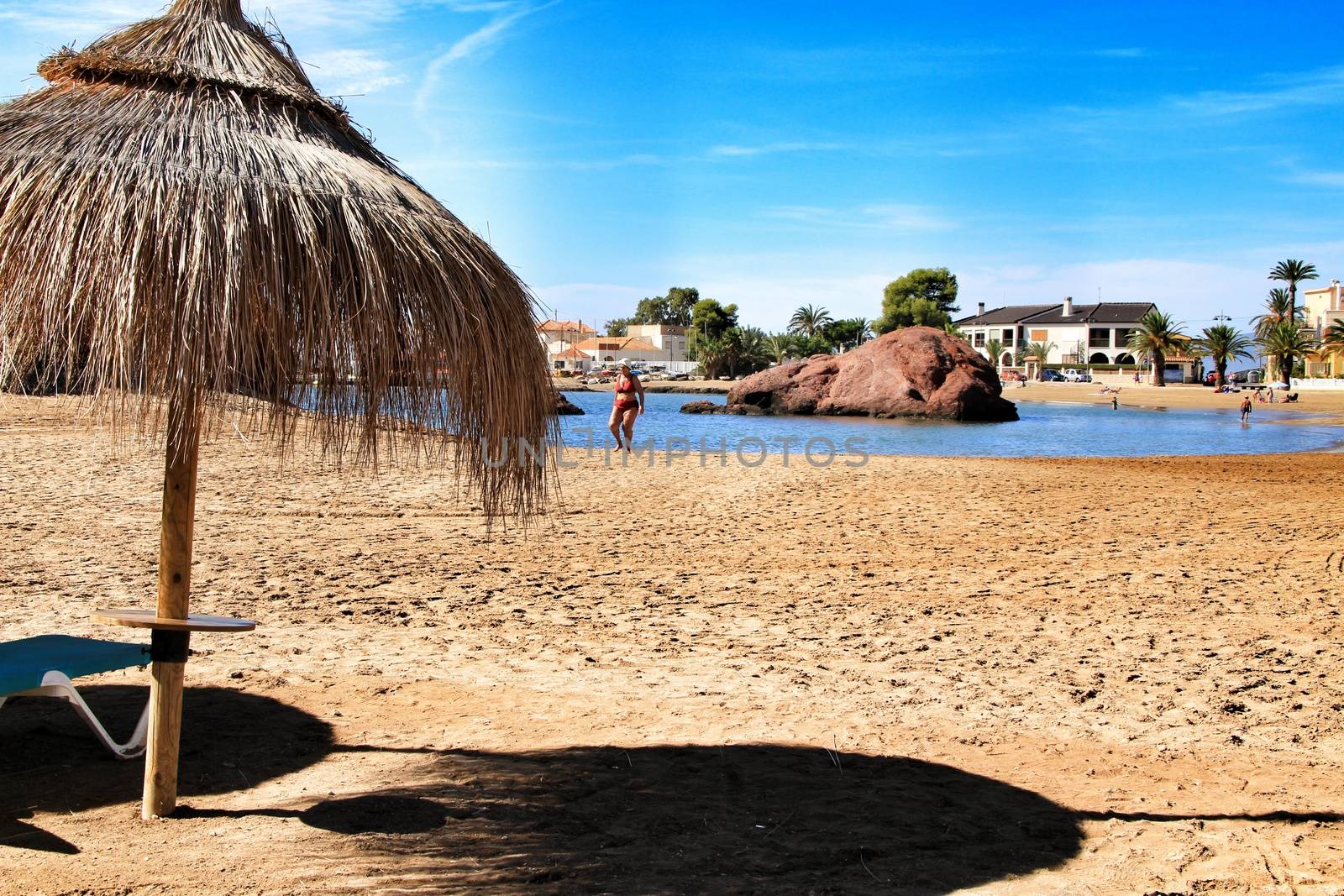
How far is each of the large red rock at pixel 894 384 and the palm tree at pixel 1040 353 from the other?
45.9 m

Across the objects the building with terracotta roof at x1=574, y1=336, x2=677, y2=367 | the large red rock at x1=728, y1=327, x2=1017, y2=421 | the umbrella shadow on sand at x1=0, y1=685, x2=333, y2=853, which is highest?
the building with terracotta roof at x1=574, y1=336, x2=677, y2=367

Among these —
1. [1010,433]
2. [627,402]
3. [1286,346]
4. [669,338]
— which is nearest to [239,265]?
[627,402]

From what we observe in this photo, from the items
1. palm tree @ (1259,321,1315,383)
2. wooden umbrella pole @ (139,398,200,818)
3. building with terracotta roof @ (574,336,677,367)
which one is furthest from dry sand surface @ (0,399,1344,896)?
building with terracotta roof @ (574,336,677,367)

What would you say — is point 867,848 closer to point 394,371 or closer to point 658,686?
point 658,686

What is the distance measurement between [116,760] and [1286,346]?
71.3 metres

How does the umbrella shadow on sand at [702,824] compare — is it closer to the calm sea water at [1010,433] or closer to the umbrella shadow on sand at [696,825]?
the umbrella shadow on sand at [696,825]

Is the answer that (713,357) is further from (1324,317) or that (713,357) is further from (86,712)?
(86,712)

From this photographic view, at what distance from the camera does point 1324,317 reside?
267 ft

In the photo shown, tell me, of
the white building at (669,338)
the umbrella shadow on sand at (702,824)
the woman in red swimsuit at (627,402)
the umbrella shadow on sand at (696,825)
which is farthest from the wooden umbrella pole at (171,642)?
the white building at (669,338)

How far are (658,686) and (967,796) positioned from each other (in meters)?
1.87

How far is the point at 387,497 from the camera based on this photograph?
11.0 meters

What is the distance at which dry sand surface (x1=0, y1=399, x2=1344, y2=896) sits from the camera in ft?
12.1

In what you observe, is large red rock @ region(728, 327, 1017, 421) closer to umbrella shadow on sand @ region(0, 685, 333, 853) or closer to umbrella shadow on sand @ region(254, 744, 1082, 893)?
umbrella shadow on sand @ region(254, 744, 1082, 893)

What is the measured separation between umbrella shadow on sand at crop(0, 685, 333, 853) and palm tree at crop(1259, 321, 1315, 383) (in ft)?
224
